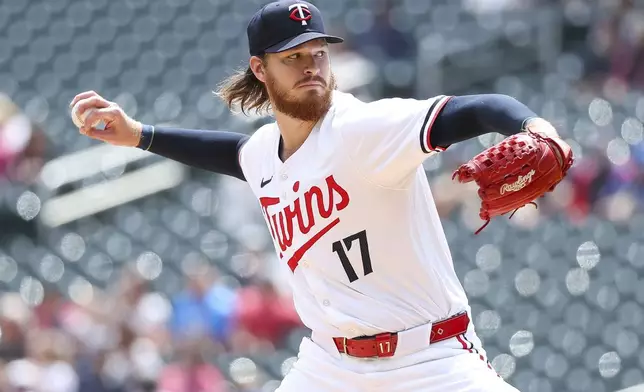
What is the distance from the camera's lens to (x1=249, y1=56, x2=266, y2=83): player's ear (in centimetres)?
335

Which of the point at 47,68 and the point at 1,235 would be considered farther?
the point at 47,68

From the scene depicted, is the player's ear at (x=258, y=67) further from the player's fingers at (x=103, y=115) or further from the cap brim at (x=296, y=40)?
the player's fingers at (x=103, y=115)

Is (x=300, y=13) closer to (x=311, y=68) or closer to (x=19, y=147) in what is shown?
(x=311, y=68)

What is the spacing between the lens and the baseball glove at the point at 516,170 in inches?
100

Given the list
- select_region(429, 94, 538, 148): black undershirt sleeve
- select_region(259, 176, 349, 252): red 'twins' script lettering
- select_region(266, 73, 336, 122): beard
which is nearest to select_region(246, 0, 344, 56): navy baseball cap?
select_region(266, 73, 336, 122): beard

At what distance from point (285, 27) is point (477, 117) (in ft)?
2.43

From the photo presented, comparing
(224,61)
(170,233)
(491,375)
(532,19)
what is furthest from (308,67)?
(224,61)

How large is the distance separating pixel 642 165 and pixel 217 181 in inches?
109

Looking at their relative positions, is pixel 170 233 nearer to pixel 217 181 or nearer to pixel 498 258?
pixel 217 181

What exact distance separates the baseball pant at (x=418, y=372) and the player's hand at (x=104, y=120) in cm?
102

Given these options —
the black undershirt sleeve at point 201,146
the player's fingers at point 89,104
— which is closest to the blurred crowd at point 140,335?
the black undershirt sleeve at point 201,146

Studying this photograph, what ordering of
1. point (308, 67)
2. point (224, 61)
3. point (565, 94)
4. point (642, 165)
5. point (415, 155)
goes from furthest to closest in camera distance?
1. point (224, 61)
2. point (565, 94)
3. point (642, 165)
4. point (308, 67)
5. point (415, 155)

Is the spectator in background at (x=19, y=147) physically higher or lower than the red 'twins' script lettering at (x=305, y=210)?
lower

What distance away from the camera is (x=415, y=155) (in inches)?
113
